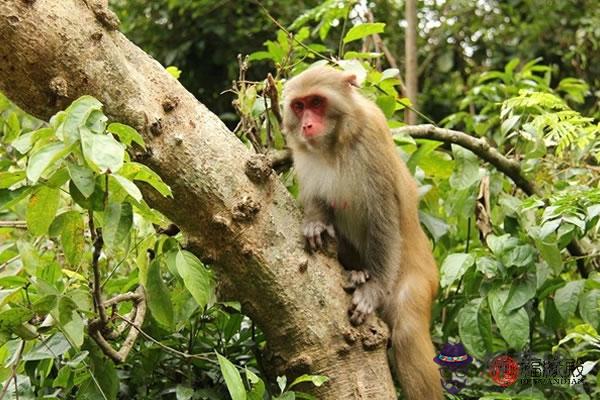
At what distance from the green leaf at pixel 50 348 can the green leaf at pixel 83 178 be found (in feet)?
3.11

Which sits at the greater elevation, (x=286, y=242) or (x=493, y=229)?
(x=286, y=242)

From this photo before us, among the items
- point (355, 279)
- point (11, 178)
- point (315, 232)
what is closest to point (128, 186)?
point (11, 178)

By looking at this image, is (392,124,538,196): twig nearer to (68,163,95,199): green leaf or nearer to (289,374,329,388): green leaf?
(289,374,329,388): green leaf

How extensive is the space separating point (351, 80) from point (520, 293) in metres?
1.52

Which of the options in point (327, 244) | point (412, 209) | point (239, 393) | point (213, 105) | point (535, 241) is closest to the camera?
point (239, 393)

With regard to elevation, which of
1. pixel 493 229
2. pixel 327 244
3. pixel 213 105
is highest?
pixel 327 244

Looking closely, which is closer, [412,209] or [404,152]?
[412,209]

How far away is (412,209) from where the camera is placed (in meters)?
4.71

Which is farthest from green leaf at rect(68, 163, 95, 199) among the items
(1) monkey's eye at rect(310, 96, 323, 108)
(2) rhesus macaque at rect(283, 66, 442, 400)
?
(1) monkey's eye at rect(310, 96, 323, 108)

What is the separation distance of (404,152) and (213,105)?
750 centimetres

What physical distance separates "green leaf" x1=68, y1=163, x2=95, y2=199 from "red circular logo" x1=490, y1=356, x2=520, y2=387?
103 inches

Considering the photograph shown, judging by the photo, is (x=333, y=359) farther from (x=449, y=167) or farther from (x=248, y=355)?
(x=449, y=167)

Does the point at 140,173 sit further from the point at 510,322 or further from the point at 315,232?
the point at 510,322

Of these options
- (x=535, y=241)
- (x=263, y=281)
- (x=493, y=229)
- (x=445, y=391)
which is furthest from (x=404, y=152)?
(x=263, y=281)
